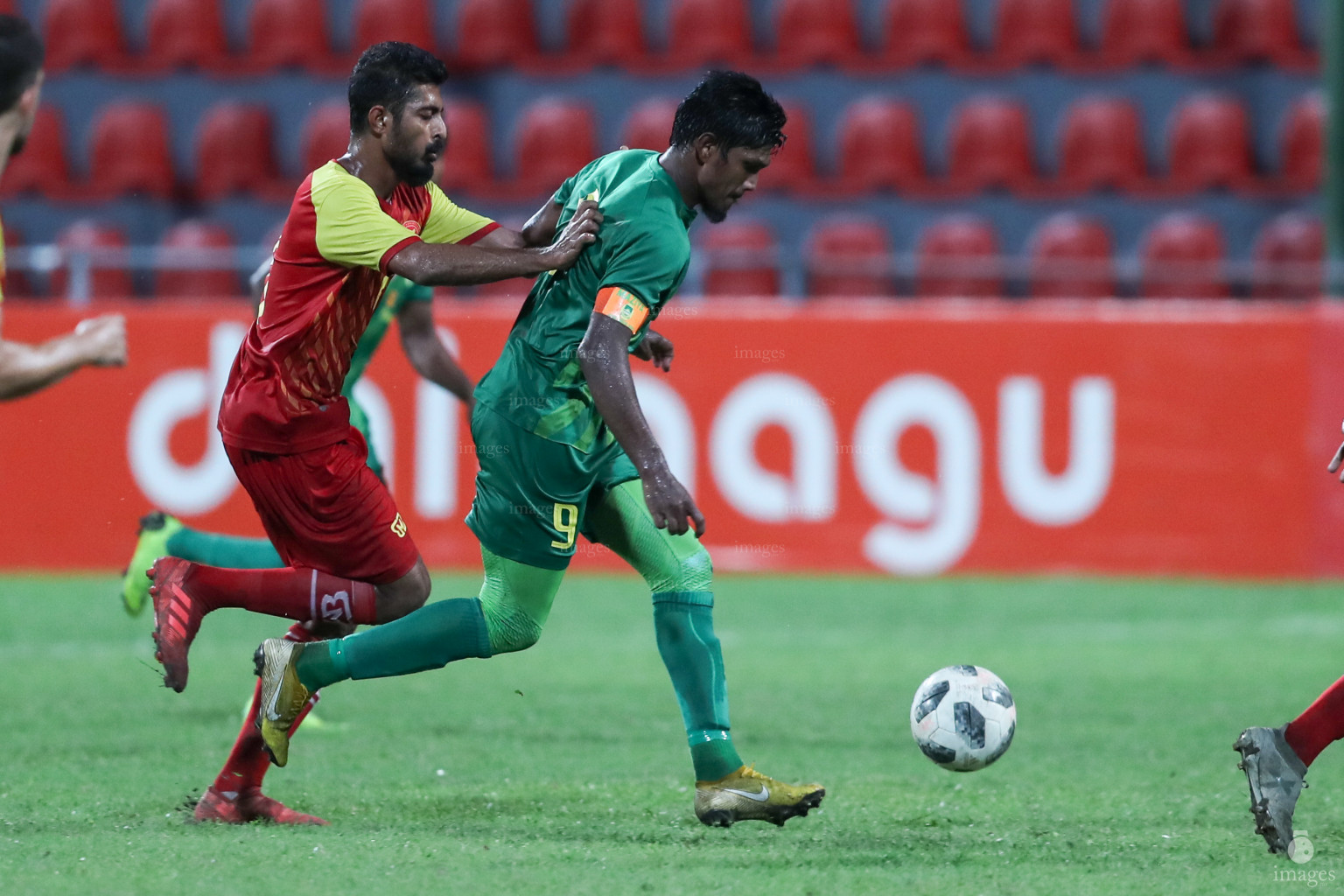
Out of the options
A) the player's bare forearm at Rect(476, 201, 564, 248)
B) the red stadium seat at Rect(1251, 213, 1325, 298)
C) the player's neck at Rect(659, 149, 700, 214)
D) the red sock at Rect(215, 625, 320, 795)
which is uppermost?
the player's neck at Rect(659, 149, 700, 214)

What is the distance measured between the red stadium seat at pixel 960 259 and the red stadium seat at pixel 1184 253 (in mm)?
1002

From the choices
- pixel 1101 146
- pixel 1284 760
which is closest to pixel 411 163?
pixel 1284 760

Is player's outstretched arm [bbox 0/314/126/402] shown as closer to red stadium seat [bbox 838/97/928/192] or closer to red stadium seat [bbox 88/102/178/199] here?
red stadium seat [bbox 838/97/928/192]

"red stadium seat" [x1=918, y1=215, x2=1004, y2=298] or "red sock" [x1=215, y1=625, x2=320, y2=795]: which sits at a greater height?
"red stadium seat" [x1=918, y1=215, x2=1004, y2=298]

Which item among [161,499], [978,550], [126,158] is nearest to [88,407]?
[161,499]

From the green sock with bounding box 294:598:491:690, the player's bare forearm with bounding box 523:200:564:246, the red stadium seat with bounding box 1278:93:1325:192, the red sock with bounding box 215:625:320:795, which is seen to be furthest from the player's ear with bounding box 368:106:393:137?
the red stadium seat with bounding box 1278:93:1325:192

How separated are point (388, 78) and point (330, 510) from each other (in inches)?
44.4

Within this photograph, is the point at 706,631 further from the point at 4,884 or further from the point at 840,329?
the point at 840,329

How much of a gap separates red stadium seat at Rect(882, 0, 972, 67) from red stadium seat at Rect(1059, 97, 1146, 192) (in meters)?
1.05

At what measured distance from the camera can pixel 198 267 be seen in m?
11.6

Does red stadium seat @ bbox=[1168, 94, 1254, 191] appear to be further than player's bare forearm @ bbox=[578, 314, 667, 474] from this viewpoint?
Yes

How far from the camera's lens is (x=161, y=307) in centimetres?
1062

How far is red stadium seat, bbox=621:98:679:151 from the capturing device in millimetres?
12844

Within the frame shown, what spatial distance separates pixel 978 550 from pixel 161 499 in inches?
183
